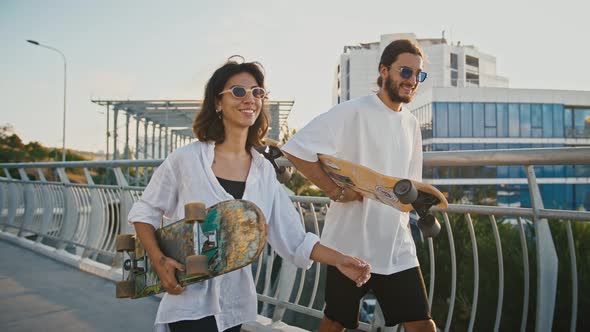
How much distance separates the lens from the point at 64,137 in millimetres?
36156

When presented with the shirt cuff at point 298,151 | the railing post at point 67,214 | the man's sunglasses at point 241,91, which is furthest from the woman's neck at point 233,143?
the railing post at point 67,214

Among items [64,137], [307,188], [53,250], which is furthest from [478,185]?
[53,250]

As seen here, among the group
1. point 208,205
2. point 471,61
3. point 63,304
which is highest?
point 471,61

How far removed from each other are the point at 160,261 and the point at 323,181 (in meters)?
0.96

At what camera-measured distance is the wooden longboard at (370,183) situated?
2139 mm

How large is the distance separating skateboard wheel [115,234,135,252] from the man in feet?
2.88

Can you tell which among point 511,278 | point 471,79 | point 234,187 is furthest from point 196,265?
point 471,79

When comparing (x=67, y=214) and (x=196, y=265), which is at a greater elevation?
(x=196, y=265)

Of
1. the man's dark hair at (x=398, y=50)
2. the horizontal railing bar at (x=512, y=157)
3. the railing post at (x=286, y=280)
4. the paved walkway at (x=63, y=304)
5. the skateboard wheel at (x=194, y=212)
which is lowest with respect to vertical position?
the paved walkway at (x=63, y=304)

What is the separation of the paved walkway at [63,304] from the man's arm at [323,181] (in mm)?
2020

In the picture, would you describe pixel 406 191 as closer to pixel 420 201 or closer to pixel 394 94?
pixel 420 201

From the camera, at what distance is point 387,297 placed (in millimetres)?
2535

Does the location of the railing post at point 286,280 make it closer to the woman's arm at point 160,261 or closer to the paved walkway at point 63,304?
the paved walkway at point 63,304

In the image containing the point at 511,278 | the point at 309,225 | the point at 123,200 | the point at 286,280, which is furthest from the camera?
the point at 511,278
